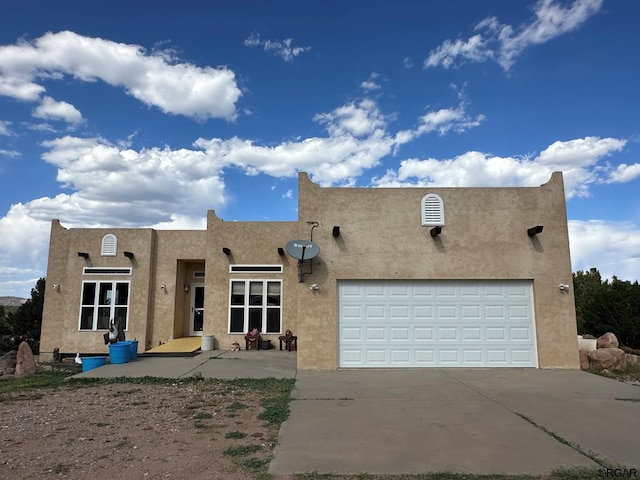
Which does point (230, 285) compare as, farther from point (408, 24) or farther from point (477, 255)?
point (408, 24)

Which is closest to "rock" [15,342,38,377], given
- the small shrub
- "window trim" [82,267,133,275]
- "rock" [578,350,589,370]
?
"window trim" [82,267,133,275]

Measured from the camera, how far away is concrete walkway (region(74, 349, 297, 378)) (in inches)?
412

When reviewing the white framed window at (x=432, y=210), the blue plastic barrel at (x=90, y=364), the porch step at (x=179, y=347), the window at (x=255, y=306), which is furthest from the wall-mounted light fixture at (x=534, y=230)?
the blue plastic barrel at (x=90, y=364)

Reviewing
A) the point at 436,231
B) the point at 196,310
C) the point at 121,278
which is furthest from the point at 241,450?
the point at 196,310

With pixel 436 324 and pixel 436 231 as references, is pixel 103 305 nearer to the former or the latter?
pixel 436 324

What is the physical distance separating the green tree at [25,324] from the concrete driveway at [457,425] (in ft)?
59.3

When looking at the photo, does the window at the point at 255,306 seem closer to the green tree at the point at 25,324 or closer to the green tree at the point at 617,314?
the green tree at the point at 25,324

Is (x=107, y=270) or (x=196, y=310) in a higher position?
(x=107, y=270)

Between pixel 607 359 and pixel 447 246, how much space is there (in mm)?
4902

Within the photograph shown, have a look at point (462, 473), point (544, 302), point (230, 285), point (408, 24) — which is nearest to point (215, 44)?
point (408, 24)

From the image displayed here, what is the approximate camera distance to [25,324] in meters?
21.6

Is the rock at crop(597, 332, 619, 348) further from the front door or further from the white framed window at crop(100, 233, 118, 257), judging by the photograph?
the white framed window at crop(100, 233, 118, 257)

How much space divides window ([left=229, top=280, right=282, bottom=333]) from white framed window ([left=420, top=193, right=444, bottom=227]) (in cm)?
660

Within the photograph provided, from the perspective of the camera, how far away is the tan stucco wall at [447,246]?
11008 mm
